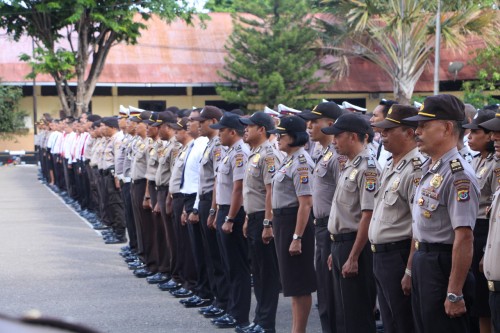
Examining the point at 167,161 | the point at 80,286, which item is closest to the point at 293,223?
the point at 167,161

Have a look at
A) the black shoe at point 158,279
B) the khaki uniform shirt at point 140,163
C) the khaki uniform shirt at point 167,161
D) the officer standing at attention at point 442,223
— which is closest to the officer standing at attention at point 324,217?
the officer standing at attention at point 442,223

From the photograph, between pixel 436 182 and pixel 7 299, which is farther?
pixel 7 299

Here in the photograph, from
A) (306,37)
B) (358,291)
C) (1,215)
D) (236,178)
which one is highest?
(306,37)

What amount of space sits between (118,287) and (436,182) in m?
5.86

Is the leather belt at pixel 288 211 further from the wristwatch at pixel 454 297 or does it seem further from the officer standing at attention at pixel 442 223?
the wristwatch at pixel 454 297

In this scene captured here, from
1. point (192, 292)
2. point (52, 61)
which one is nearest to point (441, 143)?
point (192, 292)

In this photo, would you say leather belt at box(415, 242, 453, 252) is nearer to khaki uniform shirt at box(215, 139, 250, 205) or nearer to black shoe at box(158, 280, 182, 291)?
khaki uniform shirt at box(215, 139, 250, 205)

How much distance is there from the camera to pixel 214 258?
27.8 feet

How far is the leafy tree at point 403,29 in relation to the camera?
26156 millimetres

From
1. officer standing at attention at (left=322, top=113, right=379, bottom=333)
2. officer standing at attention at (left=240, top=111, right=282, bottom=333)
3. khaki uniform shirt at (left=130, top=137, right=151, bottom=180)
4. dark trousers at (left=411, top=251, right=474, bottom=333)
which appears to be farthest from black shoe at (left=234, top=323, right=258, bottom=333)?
khaki uniform shirt at (left=130, top=137, right=151, bottom=180)

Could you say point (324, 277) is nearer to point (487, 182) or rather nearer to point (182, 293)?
point (487, 182)

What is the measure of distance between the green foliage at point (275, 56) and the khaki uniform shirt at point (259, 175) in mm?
21987

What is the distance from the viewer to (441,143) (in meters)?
4.86

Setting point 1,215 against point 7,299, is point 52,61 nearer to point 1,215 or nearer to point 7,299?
point 1,215
